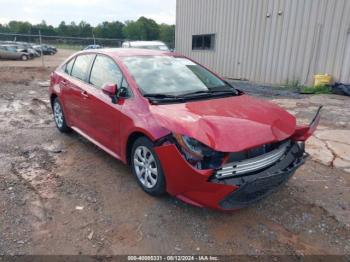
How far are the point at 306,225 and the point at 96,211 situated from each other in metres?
2.14

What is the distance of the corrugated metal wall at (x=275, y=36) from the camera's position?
10031 mm

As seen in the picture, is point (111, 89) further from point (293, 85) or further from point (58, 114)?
point (293, 85)

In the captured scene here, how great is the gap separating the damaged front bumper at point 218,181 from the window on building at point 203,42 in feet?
43.4

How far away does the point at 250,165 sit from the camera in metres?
2.82

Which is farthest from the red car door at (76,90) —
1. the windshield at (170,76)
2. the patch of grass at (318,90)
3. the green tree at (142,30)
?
the green tree at (142,30)

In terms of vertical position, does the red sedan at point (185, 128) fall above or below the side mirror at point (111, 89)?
below

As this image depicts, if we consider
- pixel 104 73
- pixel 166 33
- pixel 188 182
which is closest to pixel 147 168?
pixel 188 182

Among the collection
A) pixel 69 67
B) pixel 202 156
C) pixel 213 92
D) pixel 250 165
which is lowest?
pixel 250 165

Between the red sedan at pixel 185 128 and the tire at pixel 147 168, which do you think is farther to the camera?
the tire at pixel 147 168

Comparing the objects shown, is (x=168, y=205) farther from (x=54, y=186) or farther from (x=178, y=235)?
(x=54, y=186)

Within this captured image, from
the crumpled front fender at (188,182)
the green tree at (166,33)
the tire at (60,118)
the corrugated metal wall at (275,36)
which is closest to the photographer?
the crumpled front fender at (188,182)

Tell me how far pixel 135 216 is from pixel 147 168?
20.8 inches

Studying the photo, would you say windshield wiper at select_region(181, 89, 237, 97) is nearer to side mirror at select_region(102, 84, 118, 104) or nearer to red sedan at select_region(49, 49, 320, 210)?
red sedan at select_region(49, 49, 320, 210)

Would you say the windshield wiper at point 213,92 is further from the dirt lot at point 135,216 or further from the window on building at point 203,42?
the window on building at point 203,42
